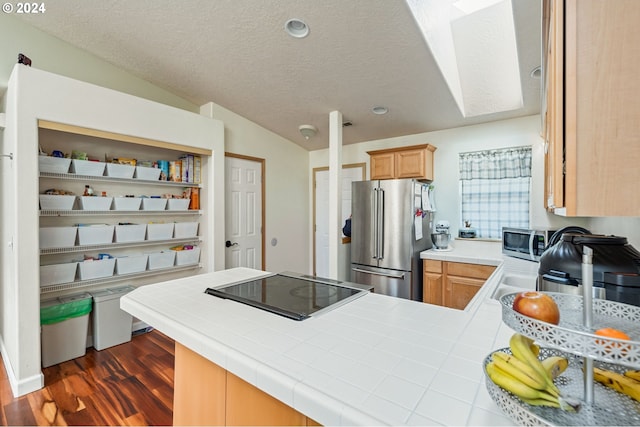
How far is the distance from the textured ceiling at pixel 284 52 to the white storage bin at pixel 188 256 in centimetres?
181

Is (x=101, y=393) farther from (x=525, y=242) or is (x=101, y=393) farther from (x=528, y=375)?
(x=525, y=242)

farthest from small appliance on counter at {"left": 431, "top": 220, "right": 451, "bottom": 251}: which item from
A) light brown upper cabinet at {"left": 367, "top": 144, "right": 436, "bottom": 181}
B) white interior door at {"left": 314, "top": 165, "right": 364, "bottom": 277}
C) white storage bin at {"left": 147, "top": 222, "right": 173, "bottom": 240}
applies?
white storage bin at {"left": 147, "top": 222, "right": 173, "bottom": 240}

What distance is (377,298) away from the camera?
1412 millimetres

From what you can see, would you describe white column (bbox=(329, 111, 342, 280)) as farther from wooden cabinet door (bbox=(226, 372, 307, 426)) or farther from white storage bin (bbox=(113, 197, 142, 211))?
wooden cabinet door (bbox=(226, 372, 307, 426))

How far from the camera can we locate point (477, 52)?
114 inches

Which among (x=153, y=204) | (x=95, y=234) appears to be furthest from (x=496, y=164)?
(x=95, y=234)

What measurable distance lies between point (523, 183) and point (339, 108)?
2.24 metres

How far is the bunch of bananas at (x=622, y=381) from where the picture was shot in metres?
0.56

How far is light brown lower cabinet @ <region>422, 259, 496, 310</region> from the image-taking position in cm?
280

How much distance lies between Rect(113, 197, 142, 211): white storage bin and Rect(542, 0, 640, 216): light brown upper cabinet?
3317 mm

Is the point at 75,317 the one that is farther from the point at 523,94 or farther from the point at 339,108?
the point at 523,94

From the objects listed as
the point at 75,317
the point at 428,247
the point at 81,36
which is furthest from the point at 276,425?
the point at 81,36

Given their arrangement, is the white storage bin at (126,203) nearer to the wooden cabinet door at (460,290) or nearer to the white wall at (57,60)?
the white wall at (57,60)

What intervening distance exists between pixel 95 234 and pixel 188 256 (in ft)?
3.00
